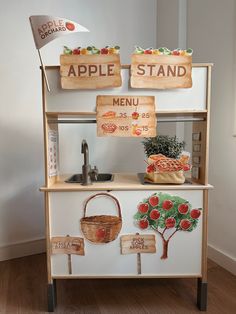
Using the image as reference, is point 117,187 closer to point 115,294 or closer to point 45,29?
point 115,294

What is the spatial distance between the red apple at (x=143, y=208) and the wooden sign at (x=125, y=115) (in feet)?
1.33

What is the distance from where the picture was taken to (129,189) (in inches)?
61.8

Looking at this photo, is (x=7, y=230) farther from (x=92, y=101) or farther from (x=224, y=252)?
(x=224, y=252)

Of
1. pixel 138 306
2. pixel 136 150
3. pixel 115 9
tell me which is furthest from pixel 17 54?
pixel 138 306

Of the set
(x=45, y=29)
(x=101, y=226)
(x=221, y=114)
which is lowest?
(x=101, y=226)

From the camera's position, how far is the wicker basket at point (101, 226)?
1560 mm

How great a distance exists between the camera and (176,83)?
150 centimetres

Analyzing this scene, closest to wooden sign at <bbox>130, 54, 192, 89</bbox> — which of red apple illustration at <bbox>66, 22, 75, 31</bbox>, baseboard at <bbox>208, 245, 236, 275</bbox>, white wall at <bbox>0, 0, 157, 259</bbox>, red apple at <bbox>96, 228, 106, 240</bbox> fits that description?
red apple illustration at <bbox>66, 22, 75, 31</bbox>

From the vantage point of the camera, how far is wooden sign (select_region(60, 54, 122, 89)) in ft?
4.89

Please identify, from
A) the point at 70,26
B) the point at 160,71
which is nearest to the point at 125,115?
the point at 160,71

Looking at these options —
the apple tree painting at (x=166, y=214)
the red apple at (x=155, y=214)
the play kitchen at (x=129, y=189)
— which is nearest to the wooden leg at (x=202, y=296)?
the play kitchen at (x=129, y=189)

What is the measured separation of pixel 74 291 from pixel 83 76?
1.38 m

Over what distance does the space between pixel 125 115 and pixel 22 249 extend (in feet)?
5.09

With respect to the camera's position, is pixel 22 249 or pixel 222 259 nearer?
pixel 222 259
